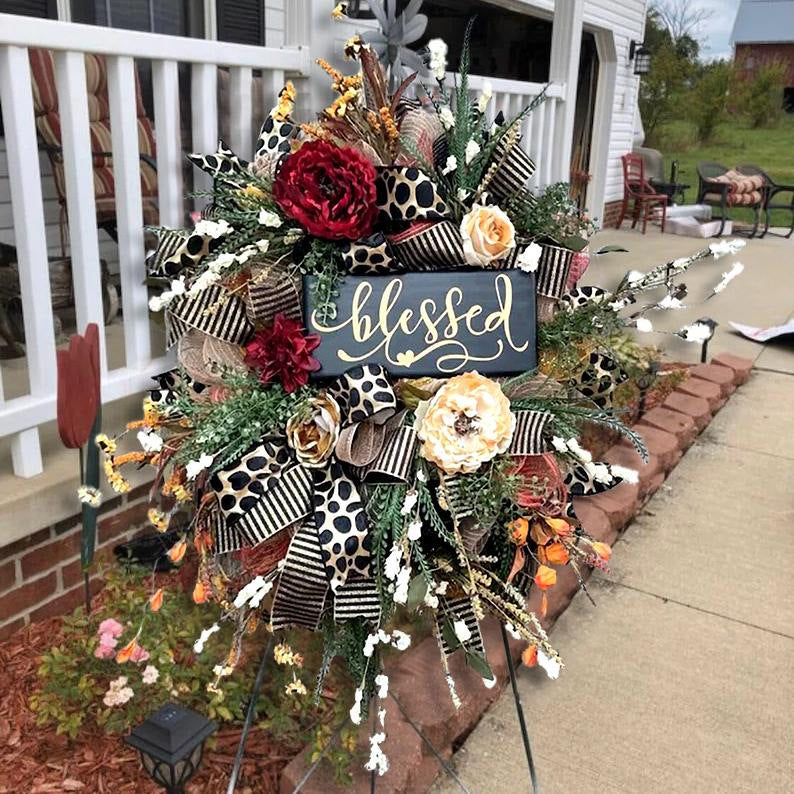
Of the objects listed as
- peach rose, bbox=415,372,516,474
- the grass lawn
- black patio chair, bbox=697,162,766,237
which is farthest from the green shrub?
the grass lawn

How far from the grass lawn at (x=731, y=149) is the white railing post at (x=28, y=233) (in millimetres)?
18966

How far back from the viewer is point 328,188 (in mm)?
1468

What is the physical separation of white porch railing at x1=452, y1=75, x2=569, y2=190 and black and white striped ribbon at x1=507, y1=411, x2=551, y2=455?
6.31ft

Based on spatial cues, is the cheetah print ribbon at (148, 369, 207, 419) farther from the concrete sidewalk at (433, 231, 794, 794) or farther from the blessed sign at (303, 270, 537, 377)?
the concrete sidewalk at (433, 231, 794, 794)

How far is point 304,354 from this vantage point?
59.3 inches

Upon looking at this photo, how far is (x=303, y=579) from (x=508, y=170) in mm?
866

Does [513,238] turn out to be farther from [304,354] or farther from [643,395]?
[643,395]

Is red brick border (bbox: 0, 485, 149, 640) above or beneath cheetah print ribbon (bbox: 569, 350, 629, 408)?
beneath

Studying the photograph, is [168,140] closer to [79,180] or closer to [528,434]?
[79,180]

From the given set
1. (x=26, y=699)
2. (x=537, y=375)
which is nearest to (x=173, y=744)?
(x=26, y=699)

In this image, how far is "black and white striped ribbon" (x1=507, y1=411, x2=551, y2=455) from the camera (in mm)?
1538

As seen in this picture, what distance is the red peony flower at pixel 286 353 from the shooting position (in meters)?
1.50

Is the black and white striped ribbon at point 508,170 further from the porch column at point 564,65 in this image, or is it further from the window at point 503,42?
the window at point 503,42

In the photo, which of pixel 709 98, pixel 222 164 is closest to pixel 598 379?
pixel 222 164
